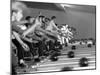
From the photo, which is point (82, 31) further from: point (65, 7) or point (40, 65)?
point (40, 65)

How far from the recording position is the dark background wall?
1962 millimetres

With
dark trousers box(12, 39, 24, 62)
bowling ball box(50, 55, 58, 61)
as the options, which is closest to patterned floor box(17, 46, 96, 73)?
bowling ball box(50, 55, 58, 61)

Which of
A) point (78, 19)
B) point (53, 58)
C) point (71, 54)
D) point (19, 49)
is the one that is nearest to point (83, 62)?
point (71, 54)

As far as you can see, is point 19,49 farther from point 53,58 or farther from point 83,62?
point 83,62

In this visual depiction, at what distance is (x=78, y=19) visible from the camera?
6.63 feet

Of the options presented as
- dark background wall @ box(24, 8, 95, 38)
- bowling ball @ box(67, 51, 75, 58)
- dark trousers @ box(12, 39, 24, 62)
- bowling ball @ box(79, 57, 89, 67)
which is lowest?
bowling ball @ box(79, 57, 89, 67)

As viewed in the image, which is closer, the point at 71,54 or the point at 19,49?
the point at 19,49

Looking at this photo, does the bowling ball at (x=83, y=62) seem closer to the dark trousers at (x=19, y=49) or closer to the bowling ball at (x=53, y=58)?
the bowling ball at (x=53, y=58)

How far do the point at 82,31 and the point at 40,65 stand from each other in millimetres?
686

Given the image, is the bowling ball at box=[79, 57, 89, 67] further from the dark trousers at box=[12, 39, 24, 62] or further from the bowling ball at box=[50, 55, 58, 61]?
the dark trousers at box=[12, 39, 24, 62]

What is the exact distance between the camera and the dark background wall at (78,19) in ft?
6.44

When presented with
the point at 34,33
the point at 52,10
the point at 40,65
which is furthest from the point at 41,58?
the point at 52,10

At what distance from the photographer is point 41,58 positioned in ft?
6.23

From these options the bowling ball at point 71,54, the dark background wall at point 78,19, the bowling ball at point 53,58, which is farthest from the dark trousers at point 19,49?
the bowling ball at point 71,54
